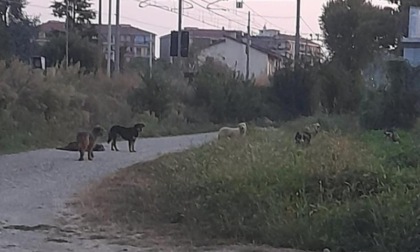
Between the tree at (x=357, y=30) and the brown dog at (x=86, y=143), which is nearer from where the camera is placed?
the brown dog at (x=86, y=143)

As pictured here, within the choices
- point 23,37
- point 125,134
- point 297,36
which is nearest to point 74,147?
point 125,134

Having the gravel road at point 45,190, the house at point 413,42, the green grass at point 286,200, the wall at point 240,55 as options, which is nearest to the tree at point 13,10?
the house at point 413,42

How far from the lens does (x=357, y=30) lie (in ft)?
178

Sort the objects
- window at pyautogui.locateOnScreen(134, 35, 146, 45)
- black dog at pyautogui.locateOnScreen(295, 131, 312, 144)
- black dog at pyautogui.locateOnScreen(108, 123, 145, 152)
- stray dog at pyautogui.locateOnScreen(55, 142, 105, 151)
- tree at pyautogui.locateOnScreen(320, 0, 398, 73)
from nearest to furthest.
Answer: black dog at pyautogui.locateOnScreen(295, 131, 312, 144), stray dog at pyautogui.locateOnScreen(55, 142, 105, 151), black dog at pyautogui.locateOnScreen(108, 123, 145, 152), tree at pyautogui.locateOnScreen(320, 0, 398, 73), window at pyautogui.locateOnScreen(134, 35, 146, 45)

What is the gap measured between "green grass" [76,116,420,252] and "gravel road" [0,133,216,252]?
78cm

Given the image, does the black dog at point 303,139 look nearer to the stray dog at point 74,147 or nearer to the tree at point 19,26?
the stray dog at point 74,147

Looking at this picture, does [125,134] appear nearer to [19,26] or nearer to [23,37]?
[23,37]

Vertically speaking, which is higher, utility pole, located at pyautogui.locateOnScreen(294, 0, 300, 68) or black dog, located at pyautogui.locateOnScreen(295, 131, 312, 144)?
utility pole, located at pyautogui.locateOnScreen(294, 0, 300, 68)

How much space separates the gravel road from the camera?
441 inches

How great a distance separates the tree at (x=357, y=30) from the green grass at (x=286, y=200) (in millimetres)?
36162

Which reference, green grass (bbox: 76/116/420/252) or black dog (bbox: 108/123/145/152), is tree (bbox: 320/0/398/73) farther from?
green grass (bbox: 76/116/420/252)

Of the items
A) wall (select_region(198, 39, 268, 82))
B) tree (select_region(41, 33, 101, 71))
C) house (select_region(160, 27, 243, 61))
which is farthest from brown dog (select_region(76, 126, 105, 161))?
house (select_region(160, 27, 243, 61))

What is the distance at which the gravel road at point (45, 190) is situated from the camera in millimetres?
11211

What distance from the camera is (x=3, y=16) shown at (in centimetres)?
5956
